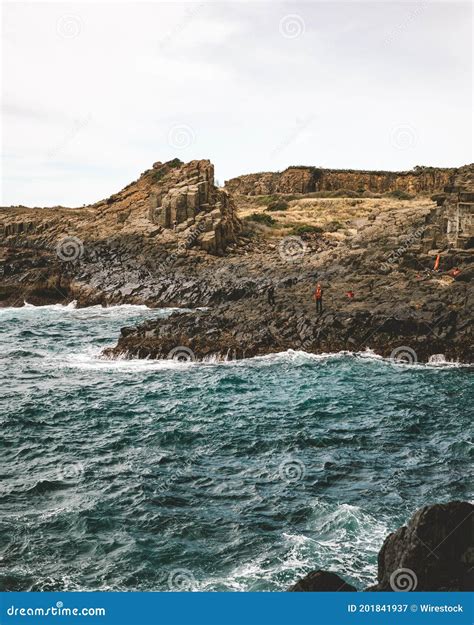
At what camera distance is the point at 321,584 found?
533 inches

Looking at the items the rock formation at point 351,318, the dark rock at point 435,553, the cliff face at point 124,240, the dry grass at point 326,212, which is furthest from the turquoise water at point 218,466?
the dry grass at point 326,212

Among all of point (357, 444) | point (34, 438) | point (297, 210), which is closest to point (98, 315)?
point (34, 438)

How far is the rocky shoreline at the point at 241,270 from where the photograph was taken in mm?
38688

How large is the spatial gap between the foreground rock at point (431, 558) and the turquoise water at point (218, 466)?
2729mm

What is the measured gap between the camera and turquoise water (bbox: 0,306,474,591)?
1739cm

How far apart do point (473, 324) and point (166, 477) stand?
21.2 meters

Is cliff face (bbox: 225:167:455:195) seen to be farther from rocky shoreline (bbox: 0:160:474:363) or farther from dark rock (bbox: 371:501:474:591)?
dark rock (bbox: 371:501:474:591)

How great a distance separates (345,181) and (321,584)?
400ft

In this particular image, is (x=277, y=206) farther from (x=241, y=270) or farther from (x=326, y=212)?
(x=241, y=270)

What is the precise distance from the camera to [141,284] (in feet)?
206

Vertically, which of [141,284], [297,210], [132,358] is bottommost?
[132,358]

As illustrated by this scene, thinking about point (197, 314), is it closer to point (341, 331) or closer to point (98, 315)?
point (341, 331)

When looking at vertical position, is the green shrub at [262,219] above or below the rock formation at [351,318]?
above

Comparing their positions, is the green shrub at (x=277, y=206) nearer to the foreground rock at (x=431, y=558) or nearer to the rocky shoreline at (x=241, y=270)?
the rocky shoreline at (x=241, y=270)
